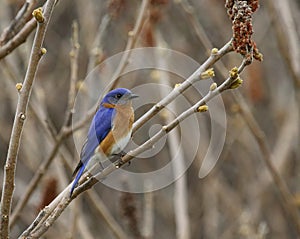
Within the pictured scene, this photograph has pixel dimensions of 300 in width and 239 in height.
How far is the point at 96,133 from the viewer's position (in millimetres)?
2768

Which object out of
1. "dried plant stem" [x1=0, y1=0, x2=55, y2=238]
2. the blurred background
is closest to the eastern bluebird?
"dried plant stem" [x1=0, y1=0, x2=55, y2=238]

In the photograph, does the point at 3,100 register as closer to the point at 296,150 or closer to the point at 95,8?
the point at 95,8

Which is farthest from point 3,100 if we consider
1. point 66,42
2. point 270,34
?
point 270,34

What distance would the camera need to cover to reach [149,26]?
4.03m

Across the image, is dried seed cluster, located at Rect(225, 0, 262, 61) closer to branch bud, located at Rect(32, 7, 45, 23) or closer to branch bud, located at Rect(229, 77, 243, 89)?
branch bud, located at Rect(229, 77, 243, 89)

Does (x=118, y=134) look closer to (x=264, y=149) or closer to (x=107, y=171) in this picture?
(x=107, y=171)

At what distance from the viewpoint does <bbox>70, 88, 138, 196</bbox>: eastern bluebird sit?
264 centimetres

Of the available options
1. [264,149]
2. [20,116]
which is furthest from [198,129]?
[20,116]

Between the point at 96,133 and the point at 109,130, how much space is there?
0.07 meters

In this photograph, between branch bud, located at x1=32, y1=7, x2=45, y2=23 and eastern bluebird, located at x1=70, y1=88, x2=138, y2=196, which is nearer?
branch bud, located at x1=32, y1=7, x2=45, y2=23

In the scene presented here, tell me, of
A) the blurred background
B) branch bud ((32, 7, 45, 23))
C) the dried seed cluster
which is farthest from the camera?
the blurred background

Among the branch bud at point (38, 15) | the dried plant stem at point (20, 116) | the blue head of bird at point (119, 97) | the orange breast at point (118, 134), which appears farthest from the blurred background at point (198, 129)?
the branch bud at point (38, 15)

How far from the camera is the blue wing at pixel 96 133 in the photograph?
2.61 m

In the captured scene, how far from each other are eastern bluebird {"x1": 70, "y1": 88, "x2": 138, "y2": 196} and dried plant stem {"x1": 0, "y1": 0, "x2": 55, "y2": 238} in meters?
0.52
